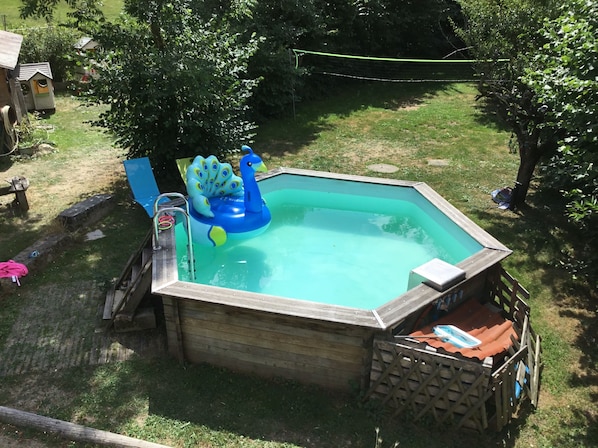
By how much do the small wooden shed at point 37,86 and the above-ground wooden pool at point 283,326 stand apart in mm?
12116

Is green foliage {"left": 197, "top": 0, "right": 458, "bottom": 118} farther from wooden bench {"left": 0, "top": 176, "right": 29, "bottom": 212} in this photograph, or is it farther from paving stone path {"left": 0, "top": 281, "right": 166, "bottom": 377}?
paving stone path {"left": 0, "top": 281, "right": 166, "bottom": 377}

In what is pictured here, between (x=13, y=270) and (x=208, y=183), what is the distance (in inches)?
128

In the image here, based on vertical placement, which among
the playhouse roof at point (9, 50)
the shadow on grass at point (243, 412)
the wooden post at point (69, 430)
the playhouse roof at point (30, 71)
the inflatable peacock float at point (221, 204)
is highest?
the playhouse roof at point (9, 50)

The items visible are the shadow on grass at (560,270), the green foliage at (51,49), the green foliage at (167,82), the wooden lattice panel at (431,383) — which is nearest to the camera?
the wooden lattice panel at (431,383)

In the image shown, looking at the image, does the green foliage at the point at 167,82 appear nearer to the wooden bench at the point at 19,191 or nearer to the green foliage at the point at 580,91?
the wooden bench at the point at 19,191

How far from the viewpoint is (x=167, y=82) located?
32.2 ft

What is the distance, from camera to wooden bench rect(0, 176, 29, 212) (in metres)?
9.80

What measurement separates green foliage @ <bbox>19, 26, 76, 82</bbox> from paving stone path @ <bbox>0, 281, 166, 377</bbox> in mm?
14318

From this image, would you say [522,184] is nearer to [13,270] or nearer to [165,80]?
[165,80]

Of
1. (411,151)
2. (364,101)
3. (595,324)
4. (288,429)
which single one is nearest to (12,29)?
(364,101)

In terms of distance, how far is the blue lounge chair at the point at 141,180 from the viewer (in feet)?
33.0

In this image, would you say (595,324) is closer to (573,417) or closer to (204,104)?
(573,417)

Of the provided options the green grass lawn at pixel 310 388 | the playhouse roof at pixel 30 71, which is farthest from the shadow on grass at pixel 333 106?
the playhouse roof at pixel 30 71

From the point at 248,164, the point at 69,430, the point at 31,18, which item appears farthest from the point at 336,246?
the point at 31,18
